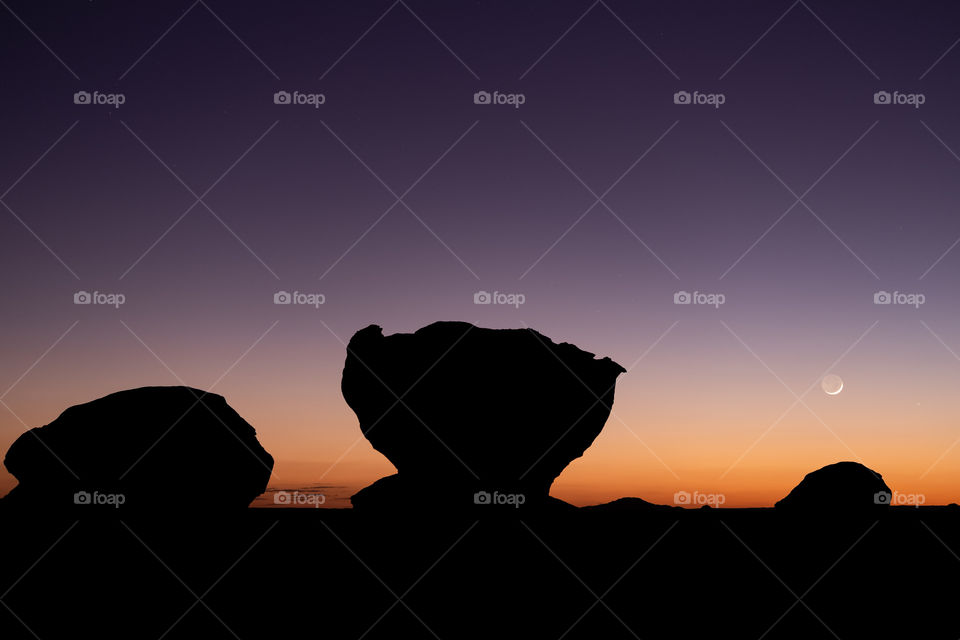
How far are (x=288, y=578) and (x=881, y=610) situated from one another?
13.9 metres

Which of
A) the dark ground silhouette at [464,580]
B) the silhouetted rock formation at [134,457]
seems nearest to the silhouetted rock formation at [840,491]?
the dark ground silhouette at [464,580]

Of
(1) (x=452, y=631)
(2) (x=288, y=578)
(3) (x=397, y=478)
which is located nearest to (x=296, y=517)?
(3) (x=397, y=478)

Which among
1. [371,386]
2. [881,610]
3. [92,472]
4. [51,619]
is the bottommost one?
[51,619]

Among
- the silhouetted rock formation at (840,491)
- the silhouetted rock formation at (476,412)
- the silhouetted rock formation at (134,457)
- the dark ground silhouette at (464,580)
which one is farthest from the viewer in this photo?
the silhouetted rock formation at (840,491)

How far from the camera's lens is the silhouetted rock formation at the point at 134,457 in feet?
92.6

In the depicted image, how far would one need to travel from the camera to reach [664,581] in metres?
17.8

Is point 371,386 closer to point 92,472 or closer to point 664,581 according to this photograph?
point 92,472

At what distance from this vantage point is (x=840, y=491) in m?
42.8

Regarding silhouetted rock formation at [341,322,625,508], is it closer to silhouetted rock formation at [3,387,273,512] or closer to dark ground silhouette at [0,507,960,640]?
dark ground silhouette at [0,507,960,640]

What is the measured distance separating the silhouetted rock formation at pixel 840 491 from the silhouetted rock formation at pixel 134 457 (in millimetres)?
34025

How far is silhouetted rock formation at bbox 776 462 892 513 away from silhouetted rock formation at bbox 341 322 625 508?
1696 centimetres

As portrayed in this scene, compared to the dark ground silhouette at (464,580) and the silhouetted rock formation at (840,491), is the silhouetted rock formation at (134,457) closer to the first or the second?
the dark ground silhouette at (464,580)

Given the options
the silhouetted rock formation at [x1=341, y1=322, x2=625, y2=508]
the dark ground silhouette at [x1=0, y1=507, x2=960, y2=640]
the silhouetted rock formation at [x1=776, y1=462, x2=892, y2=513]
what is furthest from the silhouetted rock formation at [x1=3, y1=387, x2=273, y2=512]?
the silhouetted rock formation at [x1=776, y1=462, x2=892, y2=513]

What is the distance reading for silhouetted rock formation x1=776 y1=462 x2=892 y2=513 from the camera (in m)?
42.1
